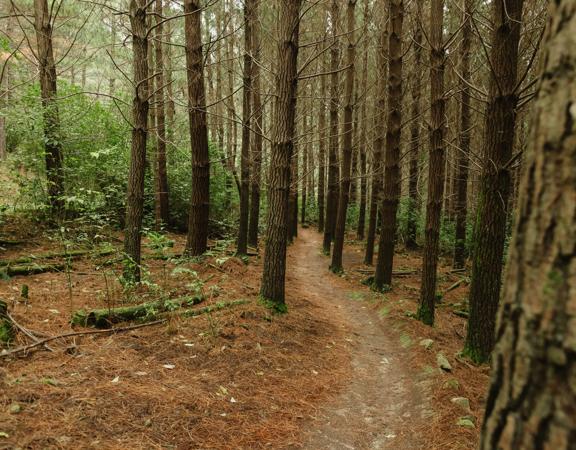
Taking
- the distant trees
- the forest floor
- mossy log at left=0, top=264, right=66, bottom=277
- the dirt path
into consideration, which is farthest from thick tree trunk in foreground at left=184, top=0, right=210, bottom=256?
the dirt path

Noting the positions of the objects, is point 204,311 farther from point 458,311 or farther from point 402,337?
point 458,311

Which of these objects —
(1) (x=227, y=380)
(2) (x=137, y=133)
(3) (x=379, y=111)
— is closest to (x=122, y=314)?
(1) (x=227, y=380)

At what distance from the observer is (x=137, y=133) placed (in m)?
6.23

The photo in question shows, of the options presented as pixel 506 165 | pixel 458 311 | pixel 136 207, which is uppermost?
pixel 506 165

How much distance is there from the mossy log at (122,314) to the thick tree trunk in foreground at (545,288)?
4.65m

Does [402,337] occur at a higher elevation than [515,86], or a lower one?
lower

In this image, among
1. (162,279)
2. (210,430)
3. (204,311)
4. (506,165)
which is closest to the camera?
(210,430)

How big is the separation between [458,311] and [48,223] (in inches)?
410

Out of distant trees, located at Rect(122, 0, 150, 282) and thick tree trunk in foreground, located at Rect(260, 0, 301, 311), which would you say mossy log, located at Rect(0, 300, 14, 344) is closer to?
distant trees, located at Rect(122, 0, 150, 282)

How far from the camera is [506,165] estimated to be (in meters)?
4.83

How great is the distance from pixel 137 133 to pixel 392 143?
20.2ft

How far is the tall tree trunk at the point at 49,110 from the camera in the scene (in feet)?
29.5

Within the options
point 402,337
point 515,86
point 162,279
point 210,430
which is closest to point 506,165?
point 515,86

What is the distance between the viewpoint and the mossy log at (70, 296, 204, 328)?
4719 mm
